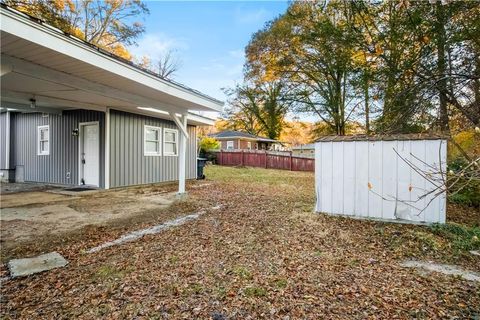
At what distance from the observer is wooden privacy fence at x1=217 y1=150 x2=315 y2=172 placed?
62.4 ft

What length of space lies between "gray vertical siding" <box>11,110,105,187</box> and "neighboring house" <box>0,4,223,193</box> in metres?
0.03

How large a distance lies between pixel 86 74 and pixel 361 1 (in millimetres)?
6683

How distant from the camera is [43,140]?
995 cm

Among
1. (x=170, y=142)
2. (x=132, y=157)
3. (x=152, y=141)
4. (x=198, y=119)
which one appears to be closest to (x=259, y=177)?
(x=198, y=119)

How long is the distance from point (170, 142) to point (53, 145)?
407 cm

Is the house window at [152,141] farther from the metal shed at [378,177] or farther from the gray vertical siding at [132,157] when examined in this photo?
the metal shed at [378,177]

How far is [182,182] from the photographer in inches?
305

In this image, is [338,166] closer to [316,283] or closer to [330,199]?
[330,199]

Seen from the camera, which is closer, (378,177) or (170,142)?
(378,177)

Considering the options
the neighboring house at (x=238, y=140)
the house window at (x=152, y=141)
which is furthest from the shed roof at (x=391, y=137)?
the neighboring house at (x=238, y=140)

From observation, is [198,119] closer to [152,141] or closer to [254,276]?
[152,141]

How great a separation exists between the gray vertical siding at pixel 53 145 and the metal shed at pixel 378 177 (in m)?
6.83

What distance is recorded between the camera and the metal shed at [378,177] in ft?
15.5

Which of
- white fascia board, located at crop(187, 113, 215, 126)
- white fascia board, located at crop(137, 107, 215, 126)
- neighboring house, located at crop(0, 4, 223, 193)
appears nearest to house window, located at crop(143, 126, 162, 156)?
neighboring house, located at crop(0, 4, 223, 193)
